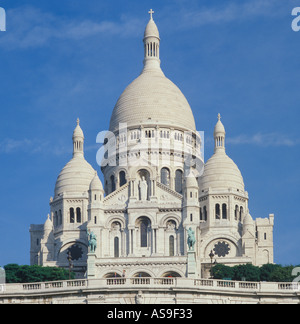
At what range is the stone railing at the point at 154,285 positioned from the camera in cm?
6906

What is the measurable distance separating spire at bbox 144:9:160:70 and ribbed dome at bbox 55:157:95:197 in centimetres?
1878

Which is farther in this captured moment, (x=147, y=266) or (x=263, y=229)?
(x=263, y=229)

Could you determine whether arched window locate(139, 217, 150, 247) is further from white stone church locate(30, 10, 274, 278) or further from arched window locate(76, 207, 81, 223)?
arched window locate(76, 207, 81, 223)

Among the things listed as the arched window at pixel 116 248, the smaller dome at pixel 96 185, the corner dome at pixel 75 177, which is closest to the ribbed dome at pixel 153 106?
the corner dome at pixel 75 177

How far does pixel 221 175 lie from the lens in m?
140

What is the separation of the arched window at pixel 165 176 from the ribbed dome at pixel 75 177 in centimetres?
815

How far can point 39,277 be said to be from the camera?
11431 cm

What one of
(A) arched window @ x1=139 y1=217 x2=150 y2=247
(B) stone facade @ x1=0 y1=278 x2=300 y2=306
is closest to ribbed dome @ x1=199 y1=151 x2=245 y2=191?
(A) arched window @ x1=139 y1=217 x2=150 y2=247

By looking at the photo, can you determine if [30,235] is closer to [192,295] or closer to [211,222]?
[211,222]

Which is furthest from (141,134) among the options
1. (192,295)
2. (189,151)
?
(192,295)

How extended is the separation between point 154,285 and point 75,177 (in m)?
74.0
